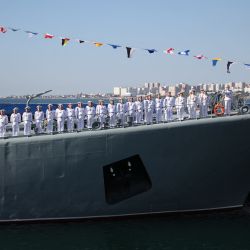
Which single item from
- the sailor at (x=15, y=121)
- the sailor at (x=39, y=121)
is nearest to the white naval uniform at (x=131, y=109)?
the sailor at (x=39, y=121)

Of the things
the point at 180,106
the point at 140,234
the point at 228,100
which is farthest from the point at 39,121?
the point at 228,100

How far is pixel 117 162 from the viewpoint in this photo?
15758 millimetres

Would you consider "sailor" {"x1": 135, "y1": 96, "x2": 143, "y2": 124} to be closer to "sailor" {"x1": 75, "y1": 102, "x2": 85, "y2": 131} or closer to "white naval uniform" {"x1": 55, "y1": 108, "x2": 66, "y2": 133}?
"sailor" {"x1": 75, "y1": 102, "x2": 85, "y2": 131}

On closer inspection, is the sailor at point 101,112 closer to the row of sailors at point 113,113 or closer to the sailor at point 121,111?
the row of sailors at point 113,113

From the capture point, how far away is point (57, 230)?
15.1m

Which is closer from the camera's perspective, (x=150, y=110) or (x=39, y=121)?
(x=39, y=121)

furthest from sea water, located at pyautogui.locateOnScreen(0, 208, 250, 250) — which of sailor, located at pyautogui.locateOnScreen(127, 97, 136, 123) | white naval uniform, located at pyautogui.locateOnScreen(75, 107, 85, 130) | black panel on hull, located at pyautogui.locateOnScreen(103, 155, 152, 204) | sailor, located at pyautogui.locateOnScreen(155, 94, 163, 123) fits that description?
sailor, located at pyautogui.locateOnScreen(127, 97, 136, 123)

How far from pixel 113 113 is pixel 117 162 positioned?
1866mm

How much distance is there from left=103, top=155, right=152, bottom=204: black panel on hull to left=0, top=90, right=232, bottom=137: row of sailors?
159 cm

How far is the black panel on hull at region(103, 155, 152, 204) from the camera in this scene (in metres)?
15.9

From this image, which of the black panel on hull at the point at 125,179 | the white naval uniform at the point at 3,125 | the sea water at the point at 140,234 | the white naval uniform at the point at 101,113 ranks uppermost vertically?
the white naval uniform at the point at 101,113

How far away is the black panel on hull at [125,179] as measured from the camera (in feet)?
52.2

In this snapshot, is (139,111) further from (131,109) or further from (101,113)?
(101,113)

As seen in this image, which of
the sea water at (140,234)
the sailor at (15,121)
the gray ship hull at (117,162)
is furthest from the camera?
the sailor at (15,121)
